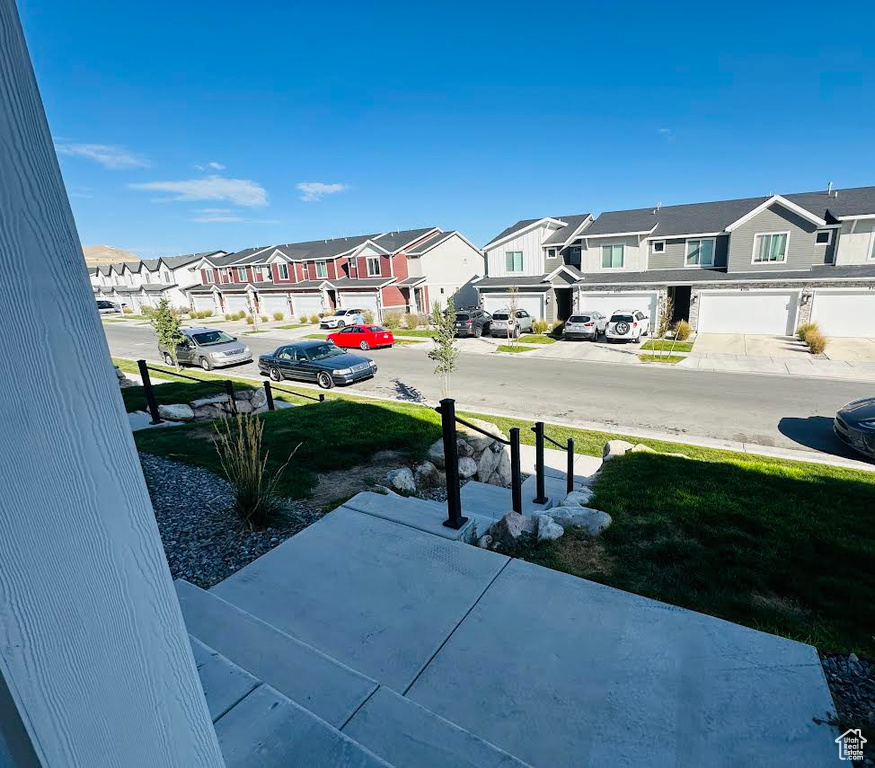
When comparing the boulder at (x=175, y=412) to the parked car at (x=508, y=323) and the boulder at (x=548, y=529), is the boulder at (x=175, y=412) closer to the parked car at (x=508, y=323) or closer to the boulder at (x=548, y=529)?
the boulder at (x=548, y=529)

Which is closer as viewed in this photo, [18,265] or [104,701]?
[18,265]

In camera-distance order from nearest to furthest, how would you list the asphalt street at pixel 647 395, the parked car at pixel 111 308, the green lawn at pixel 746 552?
the green lawn at pixel 746 552 → the asphalt street at pixel 647 395 → the parked car at pixel 111 308

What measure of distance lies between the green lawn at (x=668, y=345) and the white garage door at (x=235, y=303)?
40.2 metres

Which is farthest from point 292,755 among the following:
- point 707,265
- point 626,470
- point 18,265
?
point 707,265

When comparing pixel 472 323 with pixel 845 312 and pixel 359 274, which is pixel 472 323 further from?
pixel 845 312

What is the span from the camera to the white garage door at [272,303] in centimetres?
4459

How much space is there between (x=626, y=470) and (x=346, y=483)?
178 inches

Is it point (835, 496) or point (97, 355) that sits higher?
point (97, 355)

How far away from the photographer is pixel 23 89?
37.4 inches

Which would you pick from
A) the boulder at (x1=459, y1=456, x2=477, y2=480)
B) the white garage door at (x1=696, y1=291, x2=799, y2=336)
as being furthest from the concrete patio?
the white garage door at (x1=696, y1=291, x2=799, y2=336)

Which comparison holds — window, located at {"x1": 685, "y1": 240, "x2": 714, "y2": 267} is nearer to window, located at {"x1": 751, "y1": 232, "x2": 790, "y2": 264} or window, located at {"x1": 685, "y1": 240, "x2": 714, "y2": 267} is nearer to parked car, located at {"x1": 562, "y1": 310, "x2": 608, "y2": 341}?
window, located at {"x1": 751, "y1": 232, "x2": 790, "y2": 264}

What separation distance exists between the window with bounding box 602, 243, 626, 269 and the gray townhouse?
58 mm

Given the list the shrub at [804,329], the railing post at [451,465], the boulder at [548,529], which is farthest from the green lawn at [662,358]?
the railing post at [451,465]

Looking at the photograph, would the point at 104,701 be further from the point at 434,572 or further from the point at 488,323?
the point at 488,323
